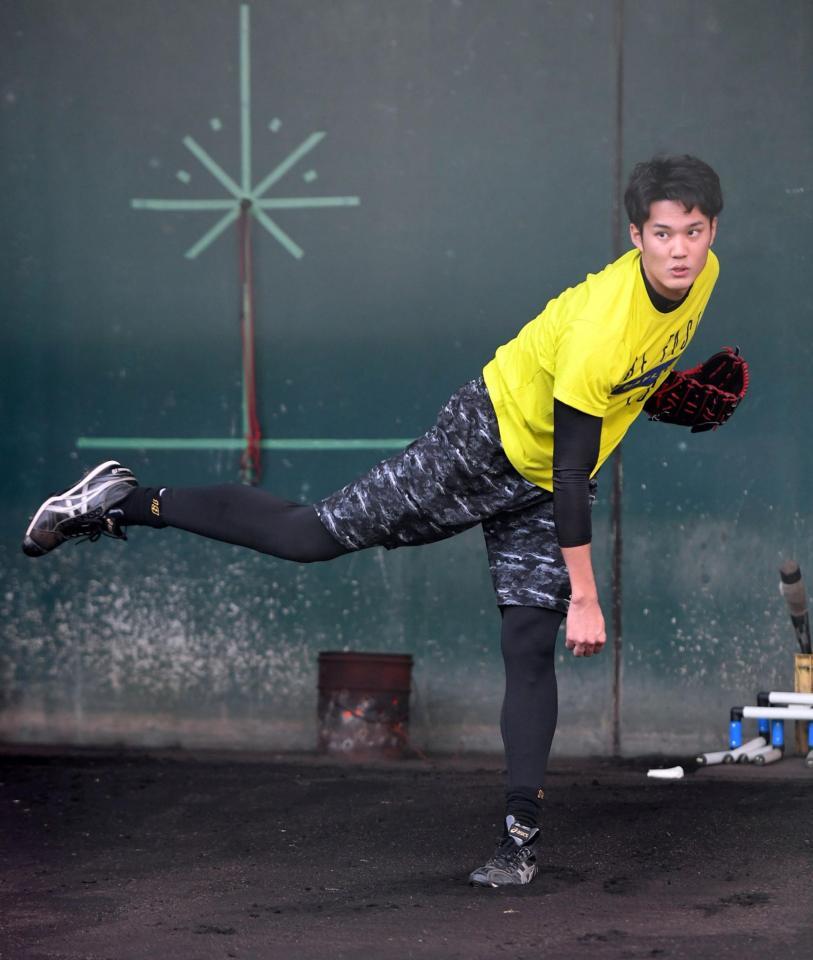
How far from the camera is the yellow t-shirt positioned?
308cm

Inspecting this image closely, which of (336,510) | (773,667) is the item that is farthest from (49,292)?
(773,667)

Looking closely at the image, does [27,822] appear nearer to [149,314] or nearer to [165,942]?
[165,942]

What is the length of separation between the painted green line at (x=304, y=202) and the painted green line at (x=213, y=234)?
0.10 meters

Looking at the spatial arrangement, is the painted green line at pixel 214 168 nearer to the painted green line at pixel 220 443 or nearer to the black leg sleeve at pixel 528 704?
the painted green line at pixel 220 443

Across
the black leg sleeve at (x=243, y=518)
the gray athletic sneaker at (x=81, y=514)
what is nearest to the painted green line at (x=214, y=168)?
the gray athletic sneaker at (x=81, y=514)

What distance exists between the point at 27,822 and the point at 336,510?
150 cm

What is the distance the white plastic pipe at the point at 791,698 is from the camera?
475 centimetres

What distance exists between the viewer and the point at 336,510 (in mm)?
3543

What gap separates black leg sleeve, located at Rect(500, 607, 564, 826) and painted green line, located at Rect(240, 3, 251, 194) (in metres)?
2.57

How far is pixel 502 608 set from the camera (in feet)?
11.3

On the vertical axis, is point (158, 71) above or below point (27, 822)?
above

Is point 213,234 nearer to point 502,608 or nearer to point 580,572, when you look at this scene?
point 502,608

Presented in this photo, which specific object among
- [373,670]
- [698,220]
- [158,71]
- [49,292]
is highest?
[158,71]

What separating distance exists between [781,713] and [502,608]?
1705 mm
